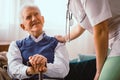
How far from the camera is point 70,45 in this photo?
119 inches

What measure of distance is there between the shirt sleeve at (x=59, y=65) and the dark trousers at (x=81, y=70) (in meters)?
0.27

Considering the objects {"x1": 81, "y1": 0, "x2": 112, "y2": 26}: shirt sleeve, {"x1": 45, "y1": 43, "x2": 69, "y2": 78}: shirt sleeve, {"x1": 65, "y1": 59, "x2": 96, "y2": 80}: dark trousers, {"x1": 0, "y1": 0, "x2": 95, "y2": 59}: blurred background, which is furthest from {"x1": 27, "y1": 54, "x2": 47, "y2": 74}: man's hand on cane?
{"x1": 0, "y1": 0, "x2": 95, "y2": 59}: blurred background

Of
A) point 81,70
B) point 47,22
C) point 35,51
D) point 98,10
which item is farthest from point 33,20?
point 47,22

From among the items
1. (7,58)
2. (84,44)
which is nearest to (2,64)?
(7,58)

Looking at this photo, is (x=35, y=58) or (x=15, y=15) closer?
(x=35, y=58)

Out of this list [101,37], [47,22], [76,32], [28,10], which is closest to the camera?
[101,37]

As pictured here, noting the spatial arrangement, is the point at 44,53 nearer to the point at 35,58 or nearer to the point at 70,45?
the point at 35,58

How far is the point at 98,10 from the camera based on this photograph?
4.43ft

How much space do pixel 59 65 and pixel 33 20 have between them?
368mm

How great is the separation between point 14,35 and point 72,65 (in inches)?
36.1

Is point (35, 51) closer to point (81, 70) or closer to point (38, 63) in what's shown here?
point (38, 63)

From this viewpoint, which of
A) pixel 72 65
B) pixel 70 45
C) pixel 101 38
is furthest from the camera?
pixel 70 45

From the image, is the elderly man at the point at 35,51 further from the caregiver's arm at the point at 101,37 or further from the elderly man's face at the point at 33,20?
the caregiver's arm at the point at 101,37

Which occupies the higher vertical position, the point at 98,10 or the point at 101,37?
the point at 98,10
